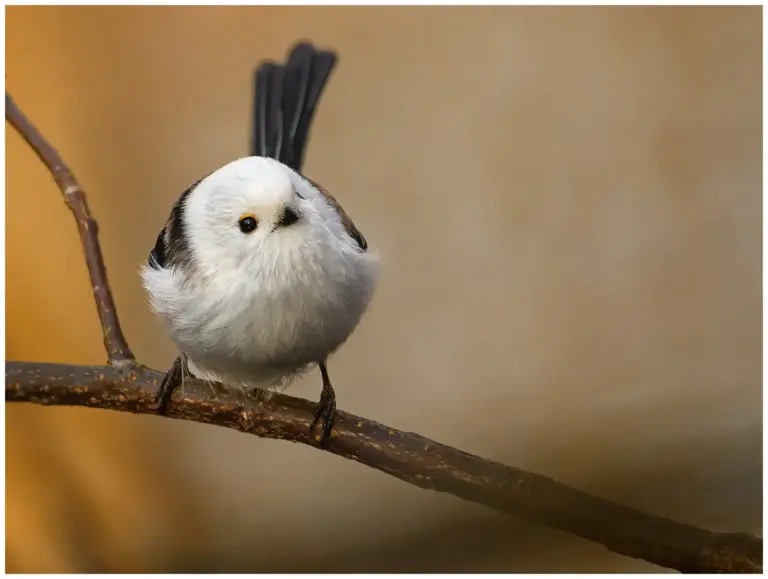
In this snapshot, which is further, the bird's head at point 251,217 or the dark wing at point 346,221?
the dark wing at point 346,221

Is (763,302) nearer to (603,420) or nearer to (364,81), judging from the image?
(603,420)

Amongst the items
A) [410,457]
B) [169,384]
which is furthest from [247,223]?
[410,457]

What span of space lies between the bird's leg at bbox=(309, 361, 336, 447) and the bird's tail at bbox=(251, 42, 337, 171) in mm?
276

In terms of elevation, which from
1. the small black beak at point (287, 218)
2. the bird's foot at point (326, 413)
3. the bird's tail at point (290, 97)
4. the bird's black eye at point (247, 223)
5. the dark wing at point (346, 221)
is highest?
the bird's tail at point (290, 97)

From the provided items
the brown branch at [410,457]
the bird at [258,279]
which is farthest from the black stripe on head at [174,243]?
the brown branch at [410,457]

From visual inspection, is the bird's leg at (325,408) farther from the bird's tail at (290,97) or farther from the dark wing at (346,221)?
the bird's tail at (290,97)

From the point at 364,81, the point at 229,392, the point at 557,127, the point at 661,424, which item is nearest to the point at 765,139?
the point at 557,127

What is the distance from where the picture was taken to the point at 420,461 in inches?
34.1

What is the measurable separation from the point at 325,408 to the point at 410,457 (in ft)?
0.38

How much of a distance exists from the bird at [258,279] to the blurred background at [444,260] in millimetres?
62

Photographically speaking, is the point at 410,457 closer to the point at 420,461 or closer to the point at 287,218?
the point at 420,461

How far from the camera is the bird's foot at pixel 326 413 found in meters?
0.88

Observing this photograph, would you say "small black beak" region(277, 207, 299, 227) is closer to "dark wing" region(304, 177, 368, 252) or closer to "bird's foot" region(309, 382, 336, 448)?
"dark wing" region(304, 177, 368, 252)

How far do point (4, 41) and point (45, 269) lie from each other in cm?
29
